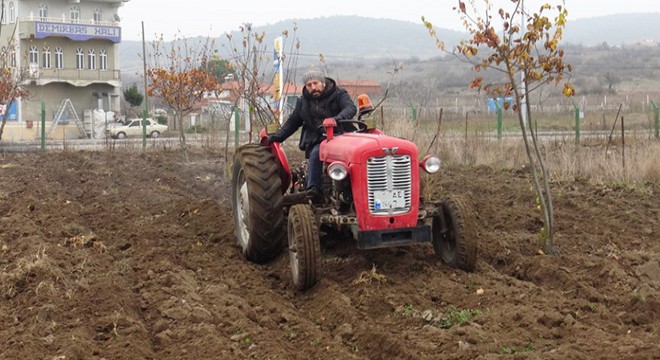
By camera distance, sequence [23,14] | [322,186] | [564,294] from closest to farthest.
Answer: [564,294]
[322,186]
[23,14]

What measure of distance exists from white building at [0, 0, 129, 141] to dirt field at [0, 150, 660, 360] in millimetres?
46805

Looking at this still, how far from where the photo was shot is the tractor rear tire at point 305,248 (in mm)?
7223

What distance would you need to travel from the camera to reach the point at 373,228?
746 centimetres

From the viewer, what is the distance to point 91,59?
2355 inches

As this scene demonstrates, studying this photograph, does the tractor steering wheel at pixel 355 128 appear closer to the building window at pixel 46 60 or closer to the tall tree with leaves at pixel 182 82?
the tall tree with leaves at pixel 182 82

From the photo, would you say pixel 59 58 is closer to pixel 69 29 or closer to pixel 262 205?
pixel 69 29

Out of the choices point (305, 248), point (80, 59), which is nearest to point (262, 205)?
point (305, 248)

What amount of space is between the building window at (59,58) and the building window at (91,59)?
1.76 m

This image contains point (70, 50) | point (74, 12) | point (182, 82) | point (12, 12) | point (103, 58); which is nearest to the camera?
point (182, 82)

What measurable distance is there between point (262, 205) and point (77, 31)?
52978mm

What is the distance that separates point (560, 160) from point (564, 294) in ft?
30.3

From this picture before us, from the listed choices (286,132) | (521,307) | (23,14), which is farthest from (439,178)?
(23,14)

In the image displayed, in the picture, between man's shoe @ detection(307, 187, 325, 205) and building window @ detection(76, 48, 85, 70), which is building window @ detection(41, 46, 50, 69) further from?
man's shoe @ detection(307, 187, 325, 205)

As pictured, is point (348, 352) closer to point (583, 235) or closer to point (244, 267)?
point (244, 267)
